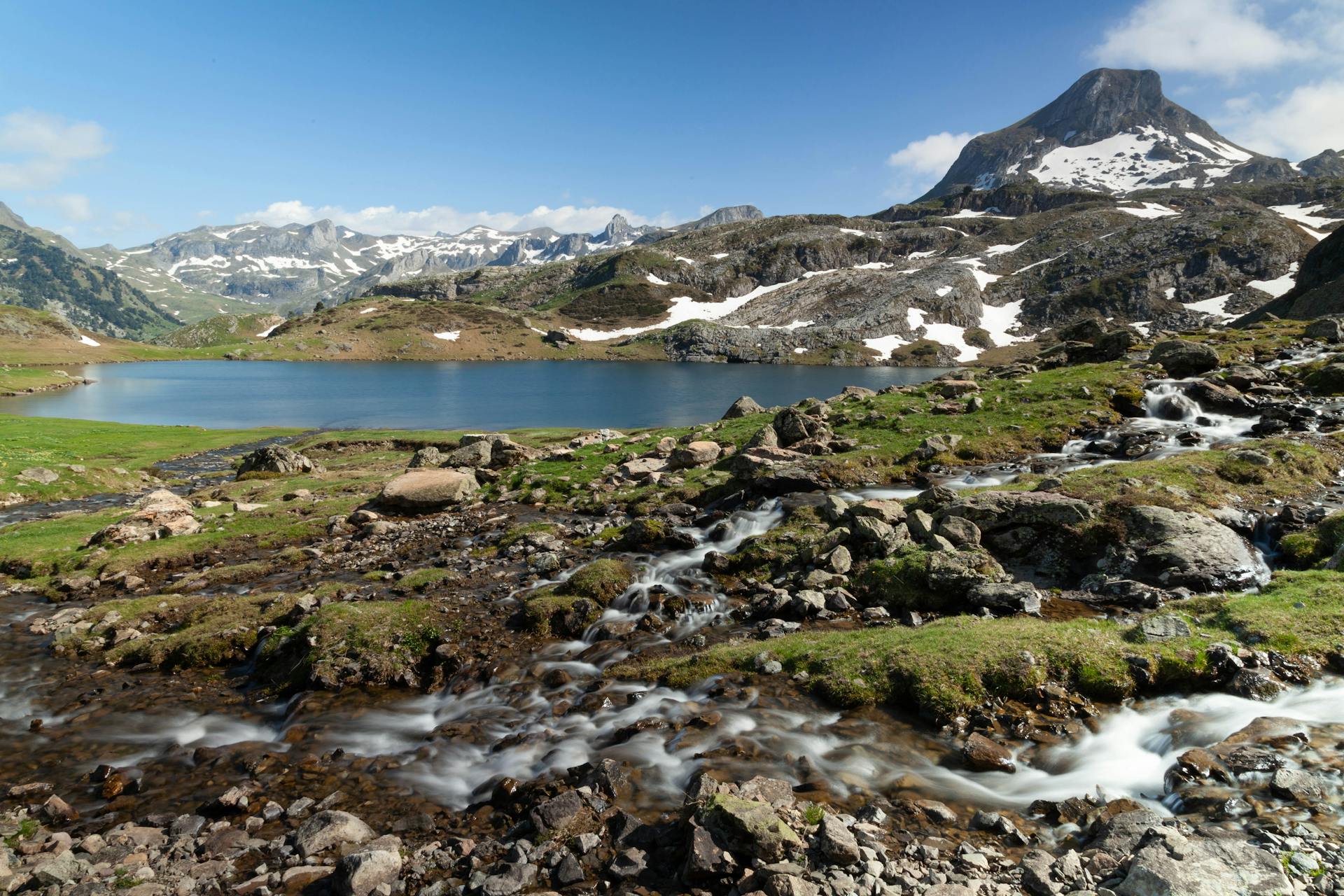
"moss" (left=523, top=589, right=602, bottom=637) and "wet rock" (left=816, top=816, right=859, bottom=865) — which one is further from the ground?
"wet rock" (left=816, top=816, right=859, bottom=865)

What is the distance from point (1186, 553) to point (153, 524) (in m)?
46.5

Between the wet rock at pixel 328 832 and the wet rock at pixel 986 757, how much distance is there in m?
11.4

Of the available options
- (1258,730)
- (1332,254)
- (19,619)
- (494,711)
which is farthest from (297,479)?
(1332,254)

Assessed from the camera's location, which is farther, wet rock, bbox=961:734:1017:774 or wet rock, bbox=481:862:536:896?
wet rock, bbox=961:734:1017:774

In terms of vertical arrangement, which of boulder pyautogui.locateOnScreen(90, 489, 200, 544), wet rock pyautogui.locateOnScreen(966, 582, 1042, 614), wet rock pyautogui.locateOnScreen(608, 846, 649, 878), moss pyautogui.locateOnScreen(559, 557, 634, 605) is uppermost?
wet rock pyautogui.locateOnScreen(966, 582, 1042, 614)

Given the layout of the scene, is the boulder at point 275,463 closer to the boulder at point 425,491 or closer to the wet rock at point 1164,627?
the boulder at point 425,491

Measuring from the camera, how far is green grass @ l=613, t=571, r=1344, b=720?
13.1 metres

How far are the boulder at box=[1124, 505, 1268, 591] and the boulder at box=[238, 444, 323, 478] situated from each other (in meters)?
57.9

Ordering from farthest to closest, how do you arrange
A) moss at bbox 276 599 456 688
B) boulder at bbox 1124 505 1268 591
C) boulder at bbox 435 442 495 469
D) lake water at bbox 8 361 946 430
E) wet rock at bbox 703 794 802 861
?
lake water at bbox 8 361 946 430, boulder at bbox 435 442 495 469, boulder at bbox 1124 505 1268 591, moss at bbox 276 599 456 688, wet rock at bbox 703 794 802 861

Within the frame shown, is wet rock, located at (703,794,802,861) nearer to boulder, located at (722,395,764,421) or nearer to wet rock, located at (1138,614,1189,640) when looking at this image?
wet rock, located at (1138,614,1189,640)

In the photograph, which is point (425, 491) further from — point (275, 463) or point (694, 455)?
point (275, 463)

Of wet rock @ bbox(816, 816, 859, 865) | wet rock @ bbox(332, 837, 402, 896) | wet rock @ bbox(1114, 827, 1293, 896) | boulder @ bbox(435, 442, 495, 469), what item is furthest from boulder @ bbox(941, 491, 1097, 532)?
boulder @ bbox(435, 442, 495, 469)

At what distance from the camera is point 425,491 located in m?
35.4

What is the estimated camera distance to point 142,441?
219ft
